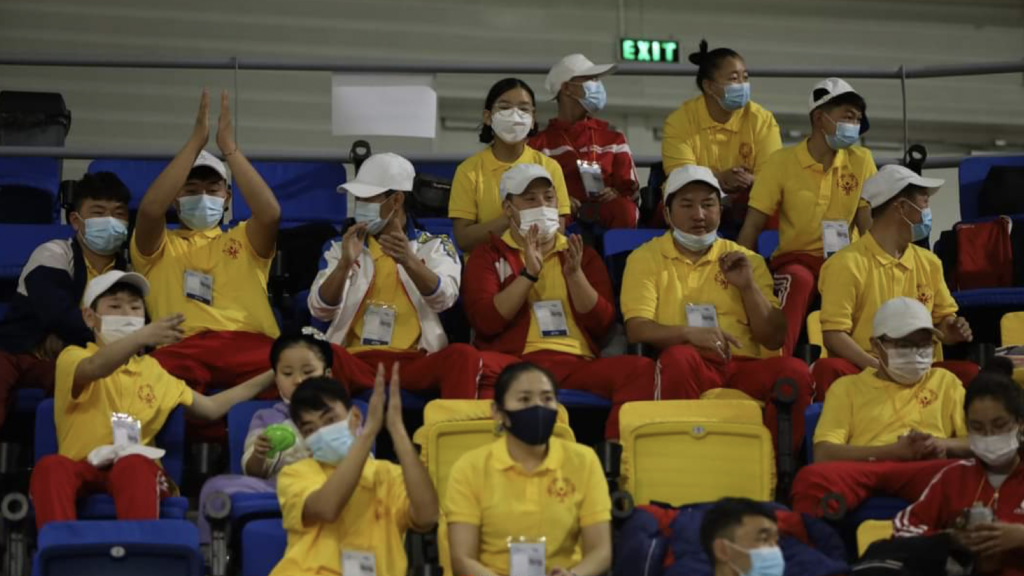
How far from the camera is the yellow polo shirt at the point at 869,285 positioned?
7172 millimetres

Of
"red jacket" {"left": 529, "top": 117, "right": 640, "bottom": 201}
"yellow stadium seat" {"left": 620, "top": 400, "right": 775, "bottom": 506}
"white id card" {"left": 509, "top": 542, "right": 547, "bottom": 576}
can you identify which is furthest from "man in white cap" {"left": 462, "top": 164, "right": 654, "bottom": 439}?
"white id card" {"left": 509, "top": 542, "right": 547, "bottom": 576}

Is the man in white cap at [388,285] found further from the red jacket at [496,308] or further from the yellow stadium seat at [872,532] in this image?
the yellow stadium seat at [872,532]

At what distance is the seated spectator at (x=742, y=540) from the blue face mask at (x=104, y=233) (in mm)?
2795

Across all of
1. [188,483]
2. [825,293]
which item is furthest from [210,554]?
[825,293]

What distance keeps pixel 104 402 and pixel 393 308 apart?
4.27 ft

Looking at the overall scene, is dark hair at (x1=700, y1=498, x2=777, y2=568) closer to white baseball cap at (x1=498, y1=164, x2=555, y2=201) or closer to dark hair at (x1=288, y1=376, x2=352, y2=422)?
dark hair at (x1=288, y1=376, x2=352, y2=422)

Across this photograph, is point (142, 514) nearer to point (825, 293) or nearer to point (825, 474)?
point (825, 474)

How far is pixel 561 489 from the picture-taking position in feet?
18.5

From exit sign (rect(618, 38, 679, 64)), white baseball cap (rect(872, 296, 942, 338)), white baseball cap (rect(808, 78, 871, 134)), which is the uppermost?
exit sign (rect(618, 38, 679, 64))

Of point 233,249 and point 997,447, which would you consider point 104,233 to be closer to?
point 233,249

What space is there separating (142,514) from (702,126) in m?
3.64

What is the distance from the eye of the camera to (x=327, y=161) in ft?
28.5

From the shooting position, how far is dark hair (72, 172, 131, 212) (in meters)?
7.27

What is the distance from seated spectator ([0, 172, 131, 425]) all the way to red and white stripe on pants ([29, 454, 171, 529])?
0.91 meters
